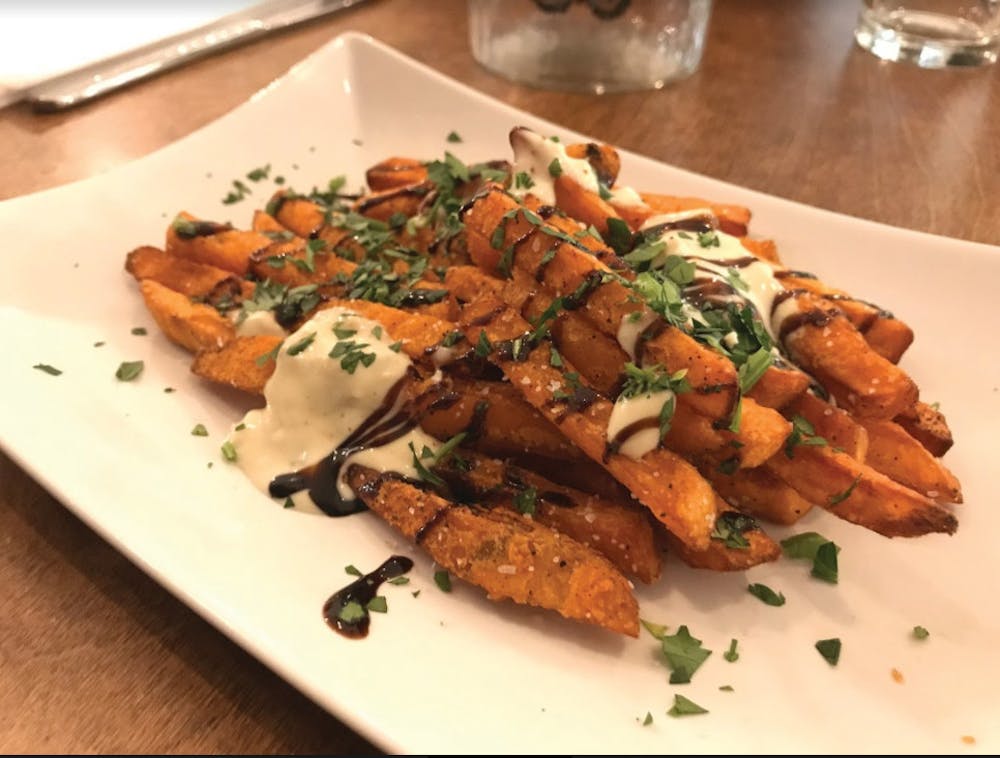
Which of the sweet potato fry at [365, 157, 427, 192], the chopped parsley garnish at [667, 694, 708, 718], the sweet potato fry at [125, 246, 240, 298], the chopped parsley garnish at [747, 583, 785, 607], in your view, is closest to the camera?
the chopped parsley garnish at [667, 694, 708, 718]

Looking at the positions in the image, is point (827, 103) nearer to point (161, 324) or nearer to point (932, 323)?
point (932, 323)

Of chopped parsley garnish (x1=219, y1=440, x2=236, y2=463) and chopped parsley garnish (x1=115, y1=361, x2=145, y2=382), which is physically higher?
chopped parsley garnish (x1=219, y1=440, x2=236, y2=463)

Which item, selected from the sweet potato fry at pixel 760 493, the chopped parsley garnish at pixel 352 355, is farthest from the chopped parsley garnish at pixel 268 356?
the sweet potato fry at pixel 760 493

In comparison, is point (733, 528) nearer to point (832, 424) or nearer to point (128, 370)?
point (832, 424)

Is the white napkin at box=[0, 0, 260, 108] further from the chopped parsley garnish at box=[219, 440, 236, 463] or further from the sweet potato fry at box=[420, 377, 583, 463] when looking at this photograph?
the sweet potato fry at box=[420, 377, 583, 463]

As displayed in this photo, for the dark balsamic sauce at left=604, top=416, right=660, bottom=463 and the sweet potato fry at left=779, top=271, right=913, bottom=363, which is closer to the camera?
the dark balsamic sauce at left=604, top=416, right=660, bottom=463

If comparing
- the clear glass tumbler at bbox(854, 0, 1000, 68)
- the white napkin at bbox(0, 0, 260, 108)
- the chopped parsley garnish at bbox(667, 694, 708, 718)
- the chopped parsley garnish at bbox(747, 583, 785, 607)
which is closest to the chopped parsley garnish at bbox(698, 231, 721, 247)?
the chopped parsley garnish at bbox(747, 583, 785, 607)

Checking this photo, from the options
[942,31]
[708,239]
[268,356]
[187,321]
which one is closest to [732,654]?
[708,239]
